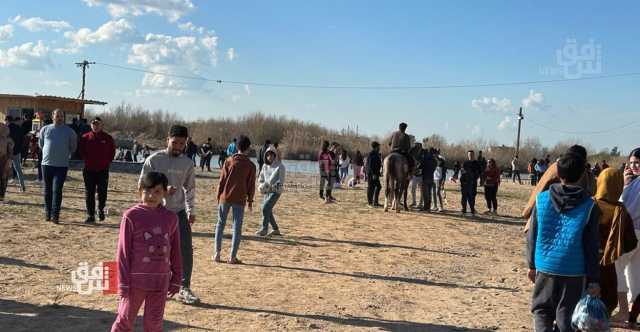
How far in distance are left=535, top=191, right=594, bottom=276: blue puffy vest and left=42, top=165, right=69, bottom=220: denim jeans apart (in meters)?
8.37

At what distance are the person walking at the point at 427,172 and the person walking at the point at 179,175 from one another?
438 inches

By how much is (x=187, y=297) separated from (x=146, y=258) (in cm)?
212

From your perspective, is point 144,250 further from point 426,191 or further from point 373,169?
point 426,191

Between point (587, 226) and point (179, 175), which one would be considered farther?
point (179, 175)

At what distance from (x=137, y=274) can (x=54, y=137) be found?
22.8 feet

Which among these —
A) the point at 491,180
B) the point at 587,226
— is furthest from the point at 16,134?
the point at 587,226

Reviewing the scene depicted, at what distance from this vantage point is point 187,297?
606 cm

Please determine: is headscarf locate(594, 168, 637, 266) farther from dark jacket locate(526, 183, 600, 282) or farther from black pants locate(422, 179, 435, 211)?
black pants locate(422, 179, 435, 211)

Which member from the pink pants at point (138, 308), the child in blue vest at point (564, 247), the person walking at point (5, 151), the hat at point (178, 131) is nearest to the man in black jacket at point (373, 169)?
the person walking at point (5, 151)

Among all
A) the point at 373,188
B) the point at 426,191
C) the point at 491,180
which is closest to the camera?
the point at 426,191

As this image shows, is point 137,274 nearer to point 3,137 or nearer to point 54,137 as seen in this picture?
point 54,137

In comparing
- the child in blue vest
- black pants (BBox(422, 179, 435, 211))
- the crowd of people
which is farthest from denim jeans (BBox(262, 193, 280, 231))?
black pants (BBox(422, 179, 435, 211))

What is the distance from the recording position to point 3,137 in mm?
10469

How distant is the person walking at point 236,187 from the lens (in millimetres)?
7812
